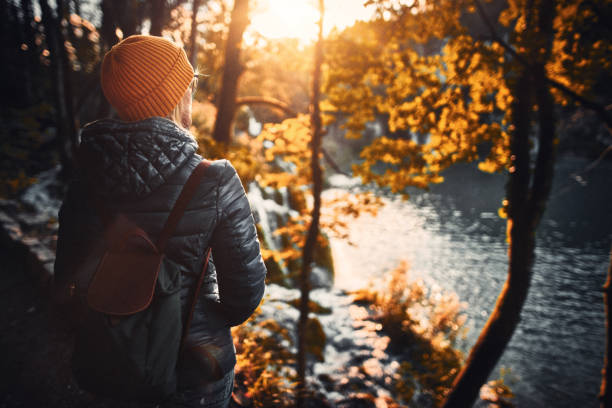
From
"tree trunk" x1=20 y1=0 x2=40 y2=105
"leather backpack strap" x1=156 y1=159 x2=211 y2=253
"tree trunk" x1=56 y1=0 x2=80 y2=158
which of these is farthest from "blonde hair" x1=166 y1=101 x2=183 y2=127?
"tree trunk" x1=20 y1=0 x2=40 y2=105

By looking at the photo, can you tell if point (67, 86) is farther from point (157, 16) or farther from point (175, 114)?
point (175, 114)

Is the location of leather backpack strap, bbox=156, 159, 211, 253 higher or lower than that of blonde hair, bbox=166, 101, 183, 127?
lower

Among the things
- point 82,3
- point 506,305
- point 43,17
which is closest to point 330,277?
point 506,305

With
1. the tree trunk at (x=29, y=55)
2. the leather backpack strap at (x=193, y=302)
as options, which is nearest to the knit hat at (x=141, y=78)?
the leather backpack strap at (x=193, y=302)

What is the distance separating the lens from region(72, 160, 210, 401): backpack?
37.0 inches

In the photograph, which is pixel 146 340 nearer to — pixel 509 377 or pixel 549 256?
pixel 509 377

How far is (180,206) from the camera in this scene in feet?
3.42

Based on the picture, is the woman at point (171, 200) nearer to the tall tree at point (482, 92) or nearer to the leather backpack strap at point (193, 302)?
the leather backpack strap at point (193, 302)

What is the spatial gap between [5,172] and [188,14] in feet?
26.5

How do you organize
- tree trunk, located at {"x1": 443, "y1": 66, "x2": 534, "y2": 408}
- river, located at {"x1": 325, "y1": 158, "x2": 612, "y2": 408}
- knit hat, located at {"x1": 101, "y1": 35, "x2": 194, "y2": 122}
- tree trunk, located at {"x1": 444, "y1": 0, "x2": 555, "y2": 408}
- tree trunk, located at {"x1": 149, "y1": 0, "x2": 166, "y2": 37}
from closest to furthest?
knit hat, located at {"x1": 101, "y1": 35, "x2": 194, "y2": 122} → tree trunk, located at {"x1": 444, "y1": 0, "x2": 555, "y2": 408} → tree trunk, located at {"x1": 443, "y1": 66, "x2": 534, "y2": 408} → tree trunk, located at {"x1": 149, "y1": 0, "x2": 166, "y2": 37} → river, located at {"x1": 325, "y1": 158, "x2": 612, "y2": 408}

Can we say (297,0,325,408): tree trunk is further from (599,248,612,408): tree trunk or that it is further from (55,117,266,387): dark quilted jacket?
(599,248,612,408): tree trunk

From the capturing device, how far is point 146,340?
971 mm

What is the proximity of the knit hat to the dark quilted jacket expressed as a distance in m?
0.09

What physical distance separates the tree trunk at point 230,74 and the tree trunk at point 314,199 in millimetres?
2141
